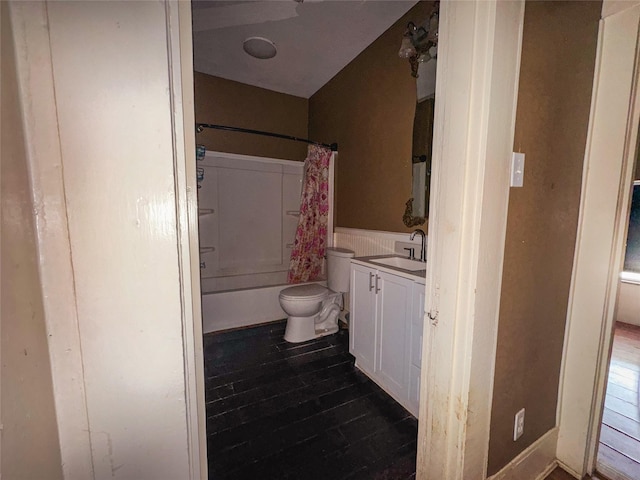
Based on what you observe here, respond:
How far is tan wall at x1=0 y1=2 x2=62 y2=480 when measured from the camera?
308 millimetres

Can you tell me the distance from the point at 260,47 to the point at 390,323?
8.15 feet

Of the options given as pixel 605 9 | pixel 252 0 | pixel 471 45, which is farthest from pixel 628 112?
pixel 252 0

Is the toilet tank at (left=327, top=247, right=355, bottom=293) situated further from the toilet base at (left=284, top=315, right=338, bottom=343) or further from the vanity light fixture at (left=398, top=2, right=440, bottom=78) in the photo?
the vanity light fixture at (left=398, top=2, right=440, bottom=78)

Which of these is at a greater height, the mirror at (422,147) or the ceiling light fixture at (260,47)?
the ceiling light fixture at (260,47)

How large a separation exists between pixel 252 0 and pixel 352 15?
71 centimetres

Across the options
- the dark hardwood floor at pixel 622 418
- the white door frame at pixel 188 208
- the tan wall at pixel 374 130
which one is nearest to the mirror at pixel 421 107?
the tan wall at pixel 374 130

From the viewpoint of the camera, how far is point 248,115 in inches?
121

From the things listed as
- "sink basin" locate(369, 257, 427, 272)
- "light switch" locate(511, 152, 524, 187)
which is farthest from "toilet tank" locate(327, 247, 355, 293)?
"light switch" locate(511, 152, 524, 187)

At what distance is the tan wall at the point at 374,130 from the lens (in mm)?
1995

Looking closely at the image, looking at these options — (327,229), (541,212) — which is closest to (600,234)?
(541,212)

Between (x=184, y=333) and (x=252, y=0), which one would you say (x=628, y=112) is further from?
(x=252, y=0)

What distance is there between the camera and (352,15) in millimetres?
1963

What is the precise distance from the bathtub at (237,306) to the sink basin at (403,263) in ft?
3.57

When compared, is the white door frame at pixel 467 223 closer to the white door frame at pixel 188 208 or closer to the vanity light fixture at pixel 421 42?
the white door frame at pixel 188 208
